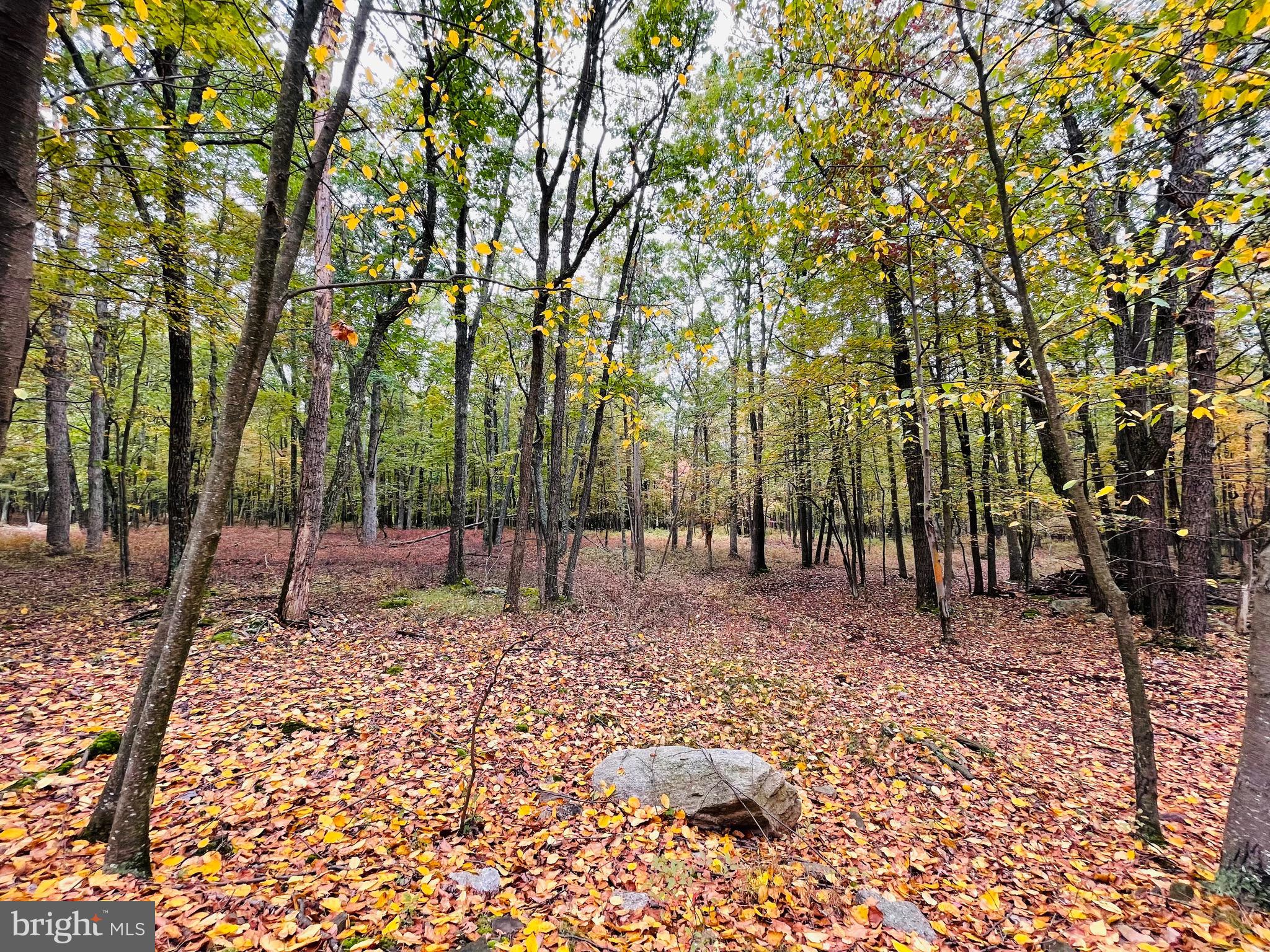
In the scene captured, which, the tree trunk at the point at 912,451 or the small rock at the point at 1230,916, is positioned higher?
the tree trunk at the point at 912,451

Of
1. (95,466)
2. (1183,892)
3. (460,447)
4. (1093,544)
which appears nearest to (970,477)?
(1093,544)

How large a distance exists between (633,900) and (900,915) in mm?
1818

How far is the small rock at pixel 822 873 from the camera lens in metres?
3.35

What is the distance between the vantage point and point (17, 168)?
1.56 meters

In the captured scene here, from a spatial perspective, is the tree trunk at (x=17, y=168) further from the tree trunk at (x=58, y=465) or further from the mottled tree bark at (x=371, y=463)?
the mottled tree bark at (x=371, y=463)

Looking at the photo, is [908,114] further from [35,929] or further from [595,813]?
[35,929]

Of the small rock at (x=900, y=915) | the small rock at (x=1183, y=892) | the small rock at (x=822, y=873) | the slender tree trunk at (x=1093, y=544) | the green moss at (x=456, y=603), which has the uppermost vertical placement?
the slender tree trunk at (x=1093, y=544)

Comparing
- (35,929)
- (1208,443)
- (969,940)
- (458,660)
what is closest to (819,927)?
(969,940)

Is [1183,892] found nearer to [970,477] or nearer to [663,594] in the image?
[970,477]

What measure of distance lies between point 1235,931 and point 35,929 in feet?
21.1

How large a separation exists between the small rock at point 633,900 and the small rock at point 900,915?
4.91 ft

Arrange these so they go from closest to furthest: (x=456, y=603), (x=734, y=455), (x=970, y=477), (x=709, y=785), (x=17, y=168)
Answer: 1. (x=17, y=168)
2. (x=709, y=785)
3. (x=456, y=603)
4. (x=970, y=477)
5. (x=734, y=455)

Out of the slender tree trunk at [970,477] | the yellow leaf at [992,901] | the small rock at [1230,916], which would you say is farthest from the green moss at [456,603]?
the slender tree trunk at [970,477]

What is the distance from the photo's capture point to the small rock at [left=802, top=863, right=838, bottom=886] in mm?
3354
